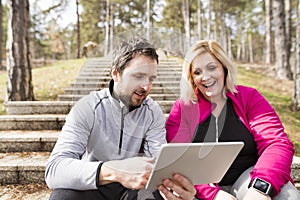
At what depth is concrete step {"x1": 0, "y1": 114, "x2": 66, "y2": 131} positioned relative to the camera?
2752 mm

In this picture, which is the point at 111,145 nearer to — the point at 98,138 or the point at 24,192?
the point at 98,138

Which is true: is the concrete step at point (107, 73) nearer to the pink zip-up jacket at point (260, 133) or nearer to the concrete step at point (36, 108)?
the pink zip-up jacket at point (260, 133)

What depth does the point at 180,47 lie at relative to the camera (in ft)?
2.90

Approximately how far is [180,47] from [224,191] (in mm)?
802

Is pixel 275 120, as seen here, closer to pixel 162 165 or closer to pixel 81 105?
pixel 162 165

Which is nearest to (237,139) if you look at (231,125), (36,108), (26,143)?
(231,125)

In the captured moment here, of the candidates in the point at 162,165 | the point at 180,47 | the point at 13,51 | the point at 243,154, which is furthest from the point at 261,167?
the point at 13,51

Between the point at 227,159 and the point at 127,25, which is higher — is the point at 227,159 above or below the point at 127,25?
below

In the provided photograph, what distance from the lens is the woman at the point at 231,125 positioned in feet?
2.98

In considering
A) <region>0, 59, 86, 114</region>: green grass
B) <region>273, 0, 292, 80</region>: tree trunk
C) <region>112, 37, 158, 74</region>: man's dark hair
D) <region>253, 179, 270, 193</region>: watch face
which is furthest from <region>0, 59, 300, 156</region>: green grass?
<region>253, 179, 270, 193</region>: watch face

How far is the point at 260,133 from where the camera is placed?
52.7 inches

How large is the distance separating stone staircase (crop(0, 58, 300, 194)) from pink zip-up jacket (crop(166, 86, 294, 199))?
14 centimetres

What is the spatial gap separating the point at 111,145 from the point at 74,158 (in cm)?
22

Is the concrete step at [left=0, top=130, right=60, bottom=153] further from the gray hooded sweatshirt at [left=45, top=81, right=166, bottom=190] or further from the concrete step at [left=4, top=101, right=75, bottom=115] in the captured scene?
the gray hooded sweatshirt at [left=45, top=81, right=166, bottom=190]
